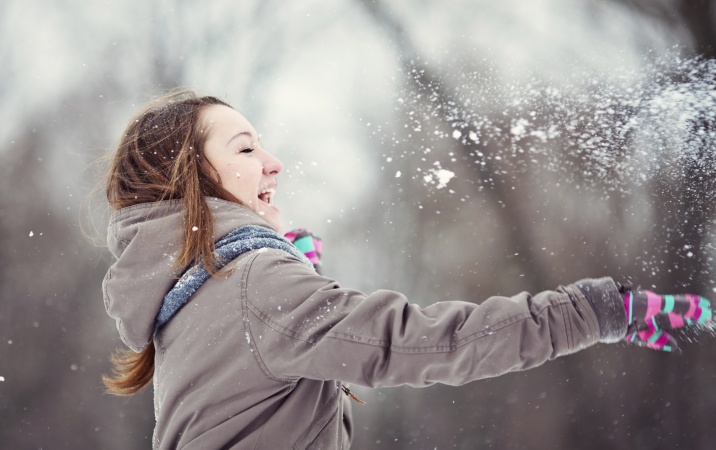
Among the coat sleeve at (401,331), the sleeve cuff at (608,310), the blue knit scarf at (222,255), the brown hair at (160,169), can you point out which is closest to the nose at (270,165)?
the brown hair at (160,169)

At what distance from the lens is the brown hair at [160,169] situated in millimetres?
992

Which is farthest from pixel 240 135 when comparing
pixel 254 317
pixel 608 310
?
pixel 608 310

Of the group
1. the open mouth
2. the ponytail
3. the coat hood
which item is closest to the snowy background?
the open mouth

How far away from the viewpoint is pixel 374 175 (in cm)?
212

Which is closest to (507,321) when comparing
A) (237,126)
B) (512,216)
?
(237,126)

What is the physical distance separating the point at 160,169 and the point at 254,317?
357mm

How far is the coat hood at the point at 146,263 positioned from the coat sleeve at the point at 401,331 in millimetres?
146

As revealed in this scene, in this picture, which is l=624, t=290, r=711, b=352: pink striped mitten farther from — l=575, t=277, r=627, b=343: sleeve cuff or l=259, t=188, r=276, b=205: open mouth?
l=259, t=188, r=276, b=205: open mouth

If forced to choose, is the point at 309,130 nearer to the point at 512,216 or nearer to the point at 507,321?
the point at 512,216

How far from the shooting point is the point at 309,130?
214cm

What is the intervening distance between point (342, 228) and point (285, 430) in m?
1.31

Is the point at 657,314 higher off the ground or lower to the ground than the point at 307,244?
higher

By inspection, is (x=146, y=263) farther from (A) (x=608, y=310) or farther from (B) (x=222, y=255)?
(A) (x=608, y=310)

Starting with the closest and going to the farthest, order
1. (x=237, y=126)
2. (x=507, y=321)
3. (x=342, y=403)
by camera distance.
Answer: (x=507, y=321)
(x=342, y=403)
(x=237, y=126)
